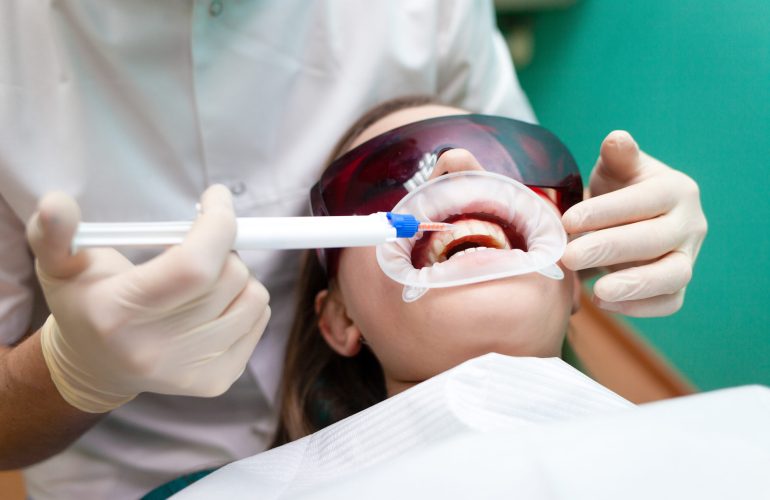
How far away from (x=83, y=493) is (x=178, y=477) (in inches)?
7.4

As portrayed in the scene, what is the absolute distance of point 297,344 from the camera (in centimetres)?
125

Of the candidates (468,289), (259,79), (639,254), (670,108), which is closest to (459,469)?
(468,289)

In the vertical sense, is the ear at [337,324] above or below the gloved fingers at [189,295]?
below

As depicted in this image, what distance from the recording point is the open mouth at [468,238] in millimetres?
903

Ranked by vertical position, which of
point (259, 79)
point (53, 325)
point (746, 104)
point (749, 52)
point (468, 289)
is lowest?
point (53, 325)

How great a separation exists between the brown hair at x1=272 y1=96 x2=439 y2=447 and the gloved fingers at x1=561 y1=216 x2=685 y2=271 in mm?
476

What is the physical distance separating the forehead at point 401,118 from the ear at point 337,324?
30 centimetres

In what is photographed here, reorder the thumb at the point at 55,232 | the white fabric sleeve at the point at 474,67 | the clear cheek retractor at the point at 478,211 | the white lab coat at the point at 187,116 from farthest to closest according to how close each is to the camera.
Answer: the white fabric sleeve at the point at 474,67, the white lab coat at the point at 187,116, the clear cheek retractor at the point at 478,211, the thumb at the point at 55,232

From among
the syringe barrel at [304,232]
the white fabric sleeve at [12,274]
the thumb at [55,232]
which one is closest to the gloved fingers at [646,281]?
the syringe barrel at [304,232]

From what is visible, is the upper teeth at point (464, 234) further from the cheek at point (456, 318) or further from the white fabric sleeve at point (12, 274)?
the white fabric sleeve at point (12, 274)

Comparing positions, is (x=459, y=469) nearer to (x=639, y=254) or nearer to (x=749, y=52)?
(x=639, y=254)

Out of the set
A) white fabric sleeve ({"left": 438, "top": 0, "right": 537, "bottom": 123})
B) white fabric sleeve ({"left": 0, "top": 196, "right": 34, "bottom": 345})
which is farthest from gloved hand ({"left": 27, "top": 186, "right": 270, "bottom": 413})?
white fabric sleeve ({"left": 438, "top": 0, "right": 537, "bottom": 123})

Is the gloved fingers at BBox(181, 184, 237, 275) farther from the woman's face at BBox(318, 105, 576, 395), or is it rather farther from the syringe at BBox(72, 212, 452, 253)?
the woman's face at BBox(318, 105, 576, 395)

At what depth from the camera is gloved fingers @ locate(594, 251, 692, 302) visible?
894mm
